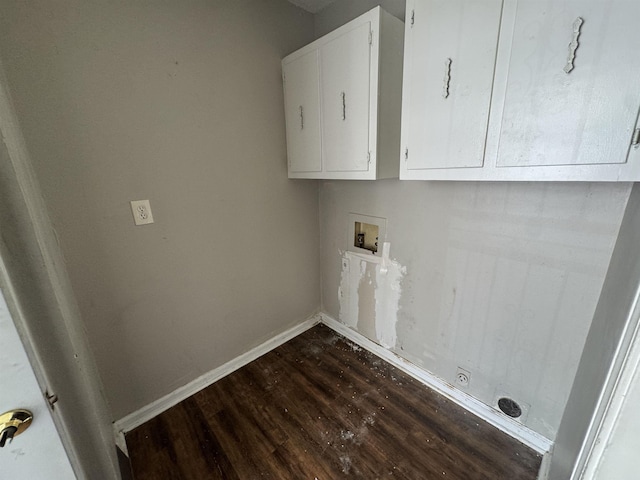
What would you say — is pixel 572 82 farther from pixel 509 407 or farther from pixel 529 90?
pixel 509 407

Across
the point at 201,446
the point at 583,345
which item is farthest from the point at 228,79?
the point at 583,345

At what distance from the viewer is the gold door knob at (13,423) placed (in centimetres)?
44

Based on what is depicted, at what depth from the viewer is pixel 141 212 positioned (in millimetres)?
1312

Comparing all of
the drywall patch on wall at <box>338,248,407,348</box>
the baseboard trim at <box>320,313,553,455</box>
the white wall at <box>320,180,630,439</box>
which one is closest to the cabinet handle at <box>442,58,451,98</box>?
the white wall at <box>320,180,630,439</box>

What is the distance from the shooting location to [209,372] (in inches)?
68.4

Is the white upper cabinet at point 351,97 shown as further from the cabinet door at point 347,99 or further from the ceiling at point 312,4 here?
the ceiling at point 312,4

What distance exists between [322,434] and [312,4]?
261 centimetres

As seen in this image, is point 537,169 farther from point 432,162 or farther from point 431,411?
point 431,411

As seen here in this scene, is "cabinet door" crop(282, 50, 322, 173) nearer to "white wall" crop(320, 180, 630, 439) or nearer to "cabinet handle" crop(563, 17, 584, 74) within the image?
"white wall" crop(320, 180, 630, 439)

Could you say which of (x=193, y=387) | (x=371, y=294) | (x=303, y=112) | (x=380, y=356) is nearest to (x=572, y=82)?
(x=303, y=112)

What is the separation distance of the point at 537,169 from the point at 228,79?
1567mm

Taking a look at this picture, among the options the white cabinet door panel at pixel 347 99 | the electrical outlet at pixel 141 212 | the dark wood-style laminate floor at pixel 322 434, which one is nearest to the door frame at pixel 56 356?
the electrical outlet at pixel 141 212

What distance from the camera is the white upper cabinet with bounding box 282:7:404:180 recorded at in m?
1.20

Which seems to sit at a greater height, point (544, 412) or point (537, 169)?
point (537, 169)
